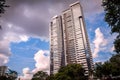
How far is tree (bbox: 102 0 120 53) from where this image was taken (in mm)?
25013

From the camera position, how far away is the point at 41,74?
13812cm

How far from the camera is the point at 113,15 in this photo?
2561cm

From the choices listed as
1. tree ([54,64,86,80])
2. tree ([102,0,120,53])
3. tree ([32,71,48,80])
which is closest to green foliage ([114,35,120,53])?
tree ([102,0,120,53])

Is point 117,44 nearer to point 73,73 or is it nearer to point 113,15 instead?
point 113,15

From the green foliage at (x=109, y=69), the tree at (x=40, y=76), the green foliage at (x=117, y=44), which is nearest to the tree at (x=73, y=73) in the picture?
the green foliage at (x=109, y=69)

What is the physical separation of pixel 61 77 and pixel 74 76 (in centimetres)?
616

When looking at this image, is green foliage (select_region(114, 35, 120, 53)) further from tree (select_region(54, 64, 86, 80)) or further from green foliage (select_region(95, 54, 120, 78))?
tree (select_region(54, 64, 86, 80))

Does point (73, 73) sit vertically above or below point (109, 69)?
below

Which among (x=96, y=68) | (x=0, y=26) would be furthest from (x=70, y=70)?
(x=0, y=26)

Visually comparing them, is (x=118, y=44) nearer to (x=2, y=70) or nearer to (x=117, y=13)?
(x=117, y=13)

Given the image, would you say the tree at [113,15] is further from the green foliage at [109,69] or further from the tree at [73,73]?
the tree at [73,73]

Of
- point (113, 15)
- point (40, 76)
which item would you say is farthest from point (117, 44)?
point (40, 76)

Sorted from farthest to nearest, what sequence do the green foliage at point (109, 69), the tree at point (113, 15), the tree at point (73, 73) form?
the tree at point (73, 73) < the green foliage at point (109, 69) < the tree at point (113, 15)

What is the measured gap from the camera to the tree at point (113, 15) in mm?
25013
